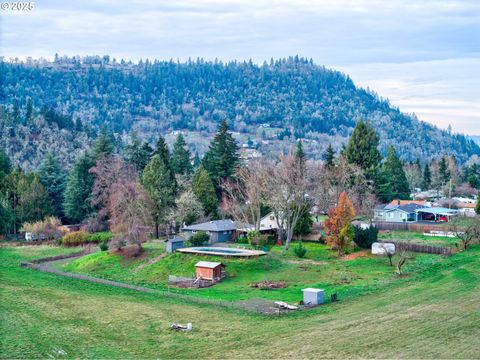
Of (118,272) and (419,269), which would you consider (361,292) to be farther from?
(118,272)

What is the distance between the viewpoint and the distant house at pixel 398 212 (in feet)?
259

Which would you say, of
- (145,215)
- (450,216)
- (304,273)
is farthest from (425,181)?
(304,273)

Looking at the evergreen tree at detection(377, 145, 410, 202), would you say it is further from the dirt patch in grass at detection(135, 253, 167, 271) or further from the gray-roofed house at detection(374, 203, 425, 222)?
the dirt patch in grass at detection(135, 253, 167, 271)

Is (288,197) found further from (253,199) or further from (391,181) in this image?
(391,181)

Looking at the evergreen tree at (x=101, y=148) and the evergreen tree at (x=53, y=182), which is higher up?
the evergreen tree at (x=101, y=148)

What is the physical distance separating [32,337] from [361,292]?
20716mm

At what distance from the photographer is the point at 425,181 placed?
11806 cm

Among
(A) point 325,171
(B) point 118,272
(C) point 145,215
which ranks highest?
(A) point 325,171

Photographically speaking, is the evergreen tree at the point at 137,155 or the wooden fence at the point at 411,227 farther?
the evergreen tree at the point at 137,155

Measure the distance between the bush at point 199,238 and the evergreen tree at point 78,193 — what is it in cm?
2741

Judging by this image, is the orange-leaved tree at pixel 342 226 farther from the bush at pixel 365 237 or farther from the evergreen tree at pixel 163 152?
the evergreen tree at pixel 163 152

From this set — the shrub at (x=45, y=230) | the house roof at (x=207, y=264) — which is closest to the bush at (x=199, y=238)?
the house roof at (x=207, y=264)

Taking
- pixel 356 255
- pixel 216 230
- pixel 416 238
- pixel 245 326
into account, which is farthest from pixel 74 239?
pixel 245 326

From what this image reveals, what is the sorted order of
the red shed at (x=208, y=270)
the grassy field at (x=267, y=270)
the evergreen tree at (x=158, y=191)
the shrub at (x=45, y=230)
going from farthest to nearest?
the shrub at (x=45, y=230)
the evergreen tree at (x=158, y=191)
the red shed at (x=208, y=270)
the grassy field at (x=267, y=270)
